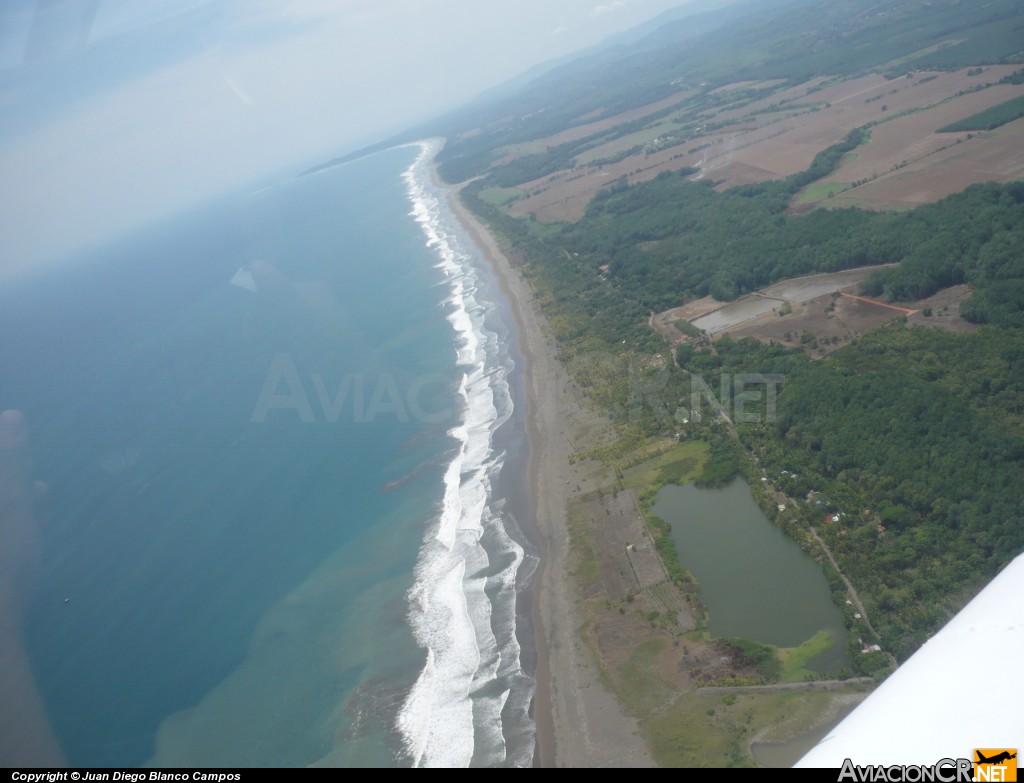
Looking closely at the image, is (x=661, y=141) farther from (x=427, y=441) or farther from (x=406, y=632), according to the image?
(x=406, y=632)

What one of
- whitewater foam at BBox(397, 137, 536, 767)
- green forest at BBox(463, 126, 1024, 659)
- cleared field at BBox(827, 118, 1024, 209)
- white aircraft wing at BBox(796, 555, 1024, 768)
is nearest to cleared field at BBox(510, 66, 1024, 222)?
cleared field at BBox(827, 118, 1024, 209)

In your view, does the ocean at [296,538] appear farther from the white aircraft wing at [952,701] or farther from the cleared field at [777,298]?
the white aircraft wing at [952,701]

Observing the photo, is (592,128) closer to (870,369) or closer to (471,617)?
(870,369)

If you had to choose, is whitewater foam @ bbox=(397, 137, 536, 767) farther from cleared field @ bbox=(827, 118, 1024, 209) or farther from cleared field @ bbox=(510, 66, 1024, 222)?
cleared field @ bbox=(510, 66, 1024, 222)

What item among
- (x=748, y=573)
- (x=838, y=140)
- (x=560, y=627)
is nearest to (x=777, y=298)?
(x=748, y=573)

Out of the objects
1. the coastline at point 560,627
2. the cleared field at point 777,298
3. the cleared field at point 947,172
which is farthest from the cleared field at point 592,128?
the coastline at point 560,627

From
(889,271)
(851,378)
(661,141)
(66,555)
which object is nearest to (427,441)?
(66,555)

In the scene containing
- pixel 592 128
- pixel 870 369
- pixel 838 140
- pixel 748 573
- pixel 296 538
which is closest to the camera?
pixel 748 573
